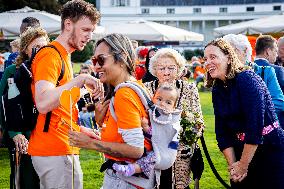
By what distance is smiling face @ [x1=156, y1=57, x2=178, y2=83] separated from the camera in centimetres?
552

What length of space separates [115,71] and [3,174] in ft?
18.6

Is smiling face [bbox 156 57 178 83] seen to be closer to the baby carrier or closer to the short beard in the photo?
the short beard

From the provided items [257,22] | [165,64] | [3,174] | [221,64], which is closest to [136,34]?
[257,22]

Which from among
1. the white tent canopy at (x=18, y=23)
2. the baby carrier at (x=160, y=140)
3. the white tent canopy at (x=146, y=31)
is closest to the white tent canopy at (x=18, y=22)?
the white tent canopy at (x=18, y=23)

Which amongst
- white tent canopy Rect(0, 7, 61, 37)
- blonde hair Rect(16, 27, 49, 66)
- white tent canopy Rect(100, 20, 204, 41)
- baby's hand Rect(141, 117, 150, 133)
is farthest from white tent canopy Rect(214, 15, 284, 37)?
baby's hand Rect(141, 117, 150, 133)

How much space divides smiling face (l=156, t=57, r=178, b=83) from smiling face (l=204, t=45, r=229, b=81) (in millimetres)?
1411

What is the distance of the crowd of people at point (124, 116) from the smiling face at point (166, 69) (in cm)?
56

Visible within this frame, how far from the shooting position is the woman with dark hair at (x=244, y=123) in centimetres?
391

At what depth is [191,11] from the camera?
106m

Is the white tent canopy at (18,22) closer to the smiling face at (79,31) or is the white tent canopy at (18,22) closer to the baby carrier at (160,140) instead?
the smiling face at (79,31)

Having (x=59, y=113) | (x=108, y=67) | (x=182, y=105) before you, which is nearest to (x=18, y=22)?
(x=182, y=105)

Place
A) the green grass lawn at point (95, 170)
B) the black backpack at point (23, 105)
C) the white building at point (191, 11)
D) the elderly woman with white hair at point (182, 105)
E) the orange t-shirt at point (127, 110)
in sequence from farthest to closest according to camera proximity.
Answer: the white building at point (191, 11) → the green grass lawn at point (95, 170) → the elderly woman with white hair at point (182, 105) → the black backpack at point (23, 105) → the orange t-shirt at point (127, 110)

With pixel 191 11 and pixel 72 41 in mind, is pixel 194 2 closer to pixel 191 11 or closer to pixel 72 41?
pixel 191 11

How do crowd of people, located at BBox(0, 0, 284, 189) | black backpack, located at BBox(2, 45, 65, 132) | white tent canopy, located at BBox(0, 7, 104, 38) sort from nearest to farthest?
crowd of people, located at BBox(0, 0, 284, 189), black backpack, located at BBox(2, 45, 65, 132), white tent canopy, located at BBox(0, 7, 104, 38)
